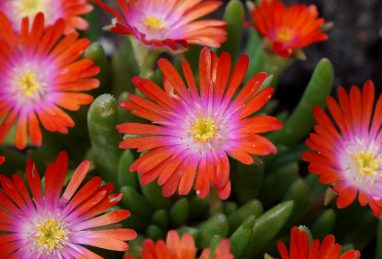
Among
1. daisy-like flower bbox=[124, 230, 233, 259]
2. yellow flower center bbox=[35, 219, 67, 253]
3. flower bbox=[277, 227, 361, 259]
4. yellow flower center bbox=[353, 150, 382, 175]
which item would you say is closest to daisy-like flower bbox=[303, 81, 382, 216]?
yellow flower center bbox=[353, 150, 382, 175]

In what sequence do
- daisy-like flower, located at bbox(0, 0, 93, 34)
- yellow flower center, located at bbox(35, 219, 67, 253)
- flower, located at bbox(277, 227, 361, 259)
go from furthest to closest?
daisy-like flower, located at bbox(0, 0, 93, 34) < yellow flower center, located at bbox(35, 219, 67, 253) < flower, located at bbox(277, 227, 361, 259)

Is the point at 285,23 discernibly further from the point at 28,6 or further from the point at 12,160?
the point at 12,160

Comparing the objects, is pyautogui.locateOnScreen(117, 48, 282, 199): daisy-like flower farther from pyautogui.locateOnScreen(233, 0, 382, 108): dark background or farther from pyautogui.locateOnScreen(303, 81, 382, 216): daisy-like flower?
pyautogui.locateOnScreen(233, 0, 382, 108): dark background

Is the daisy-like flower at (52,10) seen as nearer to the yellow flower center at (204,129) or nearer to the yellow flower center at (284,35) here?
the yellow flower center at (204,129)

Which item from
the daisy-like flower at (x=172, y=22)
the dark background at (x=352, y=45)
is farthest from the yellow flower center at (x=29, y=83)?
the dark background at (x=352, y=45)

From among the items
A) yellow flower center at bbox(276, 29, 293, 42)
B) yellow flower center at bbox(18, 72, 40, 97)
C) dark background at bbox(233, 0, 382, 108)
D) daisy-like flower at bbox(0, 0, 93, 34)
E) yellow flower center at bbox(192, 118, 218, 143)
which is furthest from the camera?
dark background at bbox(233, 0, 382, 108)

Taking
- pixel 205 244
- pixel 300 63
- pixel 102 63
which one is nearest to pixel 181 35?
pixel 102 63

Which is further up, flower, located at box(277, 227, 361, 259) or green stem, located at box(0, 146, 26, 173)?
green stem, located at box(0, 146, 26, 173)
